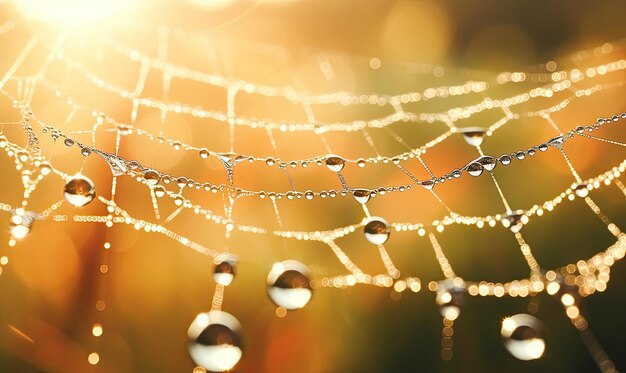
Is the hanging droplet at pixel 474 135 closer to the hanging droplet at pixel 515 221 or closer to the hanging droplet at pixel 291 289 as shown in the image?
the hanging droplet at pixel 515 221

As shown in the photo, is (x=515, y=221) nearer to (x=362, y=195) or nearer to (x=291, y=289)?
(x=362, y=195)

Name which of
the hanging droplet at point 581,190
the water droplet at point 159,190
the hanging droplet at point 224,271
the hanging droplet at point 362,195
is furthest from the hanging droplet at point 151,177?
the hanging droplet at point 581,190

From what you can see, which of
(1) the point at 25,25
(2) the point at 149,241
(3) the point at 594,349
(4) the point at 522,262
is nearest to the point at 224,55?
(1) the point at 25,25

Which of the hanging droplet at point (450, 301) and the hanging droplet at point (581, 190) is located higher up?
the hanging droplet at point (581, 190)

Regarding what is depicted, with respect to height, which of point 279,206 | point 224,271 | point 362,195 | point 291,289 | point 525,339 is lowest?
point 525,339

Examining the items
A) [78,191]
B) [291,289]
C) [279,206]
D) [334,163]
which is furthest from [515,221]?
[279,206]

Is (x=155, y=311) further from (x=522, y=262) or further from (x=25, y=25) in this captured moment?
(x=522, y=262)
